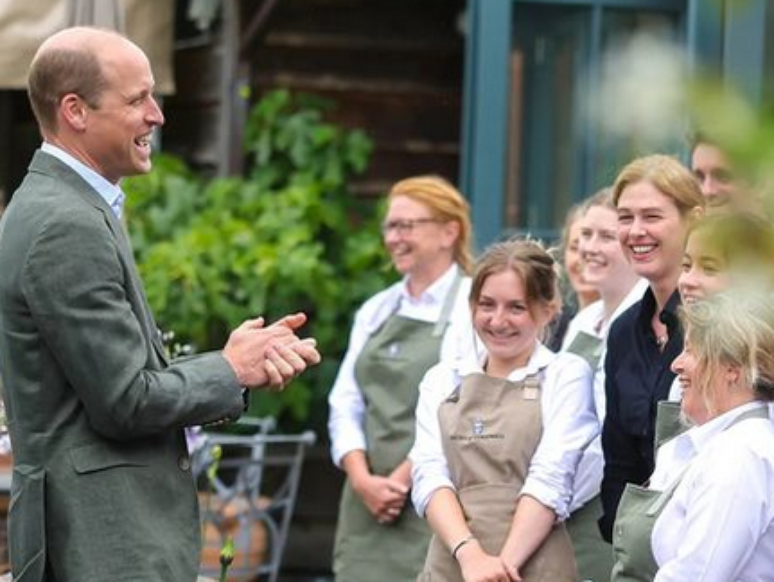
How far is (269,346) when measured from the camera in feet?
9.47

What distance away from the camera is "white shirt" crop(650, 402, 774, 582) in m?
2.98

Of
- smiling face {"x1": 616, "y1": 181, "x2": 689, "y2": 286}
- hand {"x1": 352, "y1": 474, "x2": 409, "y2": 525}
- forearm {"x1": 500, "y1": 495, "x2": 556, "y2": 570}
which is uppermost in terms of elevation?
smiling face {"x1": 616, "y1": 181, "x2": 689, "y2": 286}

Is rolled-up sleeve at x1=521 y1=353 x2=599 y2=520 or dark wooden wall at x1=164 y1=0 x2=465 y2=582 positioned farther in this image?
dark wooden wall at x1=164 y1=0 x2=465 y2=582

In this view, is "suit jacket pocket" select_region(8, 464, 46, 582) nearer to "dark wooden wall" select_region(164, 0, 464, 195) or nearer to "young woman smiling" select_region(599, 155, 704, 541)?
"young woman smiling" select_region(599, 155, 704, 541)

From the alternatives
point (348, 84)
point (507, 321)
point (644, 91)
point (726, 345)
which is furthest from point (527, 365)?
point (348, 84)

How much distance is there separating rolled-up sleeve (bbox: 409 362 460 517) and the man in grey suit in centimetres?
135

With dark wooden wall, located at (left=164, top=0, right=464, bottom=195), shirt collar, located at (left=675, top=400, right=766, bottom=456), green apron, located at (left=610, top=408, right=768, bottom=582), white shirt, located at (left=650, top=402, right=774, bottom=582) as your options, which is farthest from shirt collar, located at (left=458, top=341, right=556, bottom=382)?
dark wooden wall, located at (left=164, top=0, right=464, bottom=195)

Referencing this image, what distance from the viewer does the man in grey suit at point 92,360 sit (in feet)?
9.09

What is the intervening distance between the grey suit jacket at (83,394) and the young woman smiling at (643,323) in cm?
122

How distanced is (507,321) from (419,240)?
3.35 ft

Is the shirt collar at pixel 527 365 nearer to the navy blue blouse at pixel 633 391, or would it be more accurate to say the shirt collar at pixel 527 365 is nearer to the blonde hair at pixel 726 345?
the navy blue blouse at pixel 633 391

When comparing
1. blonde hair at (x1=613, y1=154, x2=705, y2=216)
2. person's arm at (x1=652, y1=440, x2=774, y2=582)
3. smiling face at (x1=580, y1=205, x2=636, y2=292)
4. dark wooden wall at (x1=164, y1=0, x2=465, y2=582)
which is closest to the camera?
A: person's arm at (x1=652, y1=440, x2=774, y2=582)

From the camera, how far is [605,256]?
4.48 metres

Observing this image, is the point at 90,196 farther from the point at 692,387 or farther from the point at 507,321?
the point at 507,321
